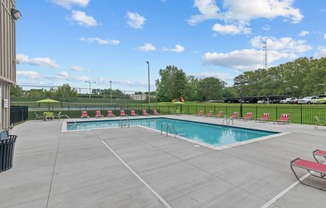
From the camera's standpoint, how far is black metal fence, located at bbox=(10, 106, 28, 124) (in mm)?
13095

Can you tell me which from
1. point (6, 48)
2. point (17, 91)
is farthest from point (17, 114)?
point (17, 91)

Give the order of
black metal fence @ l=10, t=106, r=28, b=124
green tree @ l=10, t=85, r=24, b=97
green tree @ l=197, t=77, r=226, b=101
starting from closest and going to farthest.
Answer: black metal fence @ l=10, t=106, r=28, b=124
green tree @ l=10, t=85, r=24, b=97
green tree @ l=197, t=77, r=226, b=101

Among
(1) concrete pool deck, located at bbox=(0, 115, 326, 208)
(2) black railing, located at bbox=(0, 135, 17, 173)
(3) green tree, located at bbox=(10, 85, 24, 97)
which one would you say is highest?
(3) green tree, located at bbox=(10, 85, 24, 97)

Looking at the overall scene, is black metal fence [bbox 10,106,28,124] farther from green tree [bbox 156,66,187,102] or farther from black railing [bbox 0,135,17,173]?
green tree [bbox 156,66,187,102]

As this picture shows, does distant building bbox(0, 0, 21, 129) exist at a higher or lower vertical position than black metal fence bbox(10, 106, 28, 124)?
higher

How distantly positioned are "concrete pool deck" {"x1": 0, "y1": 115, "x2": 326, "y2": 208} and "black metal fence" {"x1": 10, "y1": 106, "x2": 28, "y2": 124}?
8607 millimetres

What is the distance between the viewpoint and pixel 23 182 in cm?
379

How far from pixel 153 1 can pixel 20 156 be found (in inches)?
540

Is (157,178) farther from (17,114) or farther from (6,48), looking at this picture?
(17,114)

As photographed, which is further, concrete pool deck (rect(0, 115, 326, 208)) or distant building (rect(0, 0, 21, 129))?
distant building (rect(0, 0, 21, 129))

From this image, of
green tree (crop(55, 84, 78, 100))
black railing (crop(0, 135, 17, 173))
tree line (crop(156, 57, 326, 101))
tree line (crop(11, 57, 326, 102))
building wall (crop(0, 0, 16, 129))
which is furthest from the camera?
tree line (crop(156, 57, 326, 101))

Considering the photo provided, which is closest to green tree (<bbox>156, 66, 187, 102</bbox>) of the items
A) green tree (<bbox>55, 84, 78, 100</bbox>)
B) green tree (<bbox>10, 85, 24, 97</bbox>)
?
green tree (<bbox>55, 84, 78, 100</bbox>)

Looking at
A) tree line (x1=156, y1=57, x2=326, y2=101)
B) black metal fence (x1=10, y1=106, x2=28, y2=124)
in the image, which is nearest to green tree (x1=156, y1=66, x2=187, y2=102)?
tree line (x1=156, y1=57, x2=326, y2=101)

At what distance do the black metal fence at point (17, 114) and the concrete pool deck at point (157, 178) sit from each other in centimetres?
861
